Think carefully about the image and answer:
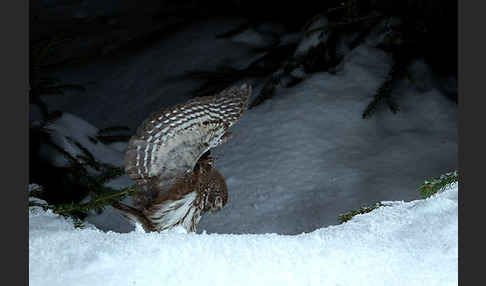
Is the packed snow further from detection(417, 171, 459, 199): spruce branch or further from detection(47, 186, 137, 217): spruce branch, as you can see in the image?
detection(47, 186, 137, 217): spruce branch

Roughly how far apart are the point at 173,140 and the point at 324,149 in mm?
1161

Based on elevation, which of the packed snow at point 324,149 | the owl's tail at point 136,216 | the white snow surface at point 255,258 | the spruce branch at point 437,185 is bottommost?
the packed snow at point 324,149

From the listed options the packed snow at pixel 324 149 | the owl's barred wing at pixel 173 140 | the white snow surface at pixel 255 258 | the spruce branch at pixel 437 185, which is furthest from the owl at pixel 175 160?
the packed snow at pixel 324 149

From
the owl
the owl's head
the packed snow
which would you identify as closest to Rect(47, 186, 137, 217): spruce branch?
the owl

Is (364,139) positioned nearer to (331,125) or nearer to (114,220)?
(331,125)

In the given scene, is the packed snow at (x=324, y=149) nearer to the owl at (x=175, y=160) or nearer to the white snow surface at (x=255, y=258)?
the owl at (x=175, y=160)

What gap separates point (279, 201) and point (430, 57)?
38.4 inches

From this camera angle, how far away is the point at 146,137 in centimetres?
138

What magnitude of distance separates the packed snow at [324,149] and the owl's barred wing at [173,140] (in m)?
0.78

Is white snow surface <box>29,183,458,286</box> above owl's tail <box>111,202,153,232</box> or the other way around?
above

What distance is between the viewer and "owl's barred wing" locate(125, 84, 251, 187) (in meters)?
1.37

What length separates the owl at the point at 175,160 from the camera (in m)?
1.38

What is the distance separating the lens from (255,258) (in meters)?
1.00

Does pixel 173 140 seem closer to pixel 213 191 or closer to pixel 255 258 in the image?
pixel 213 191
